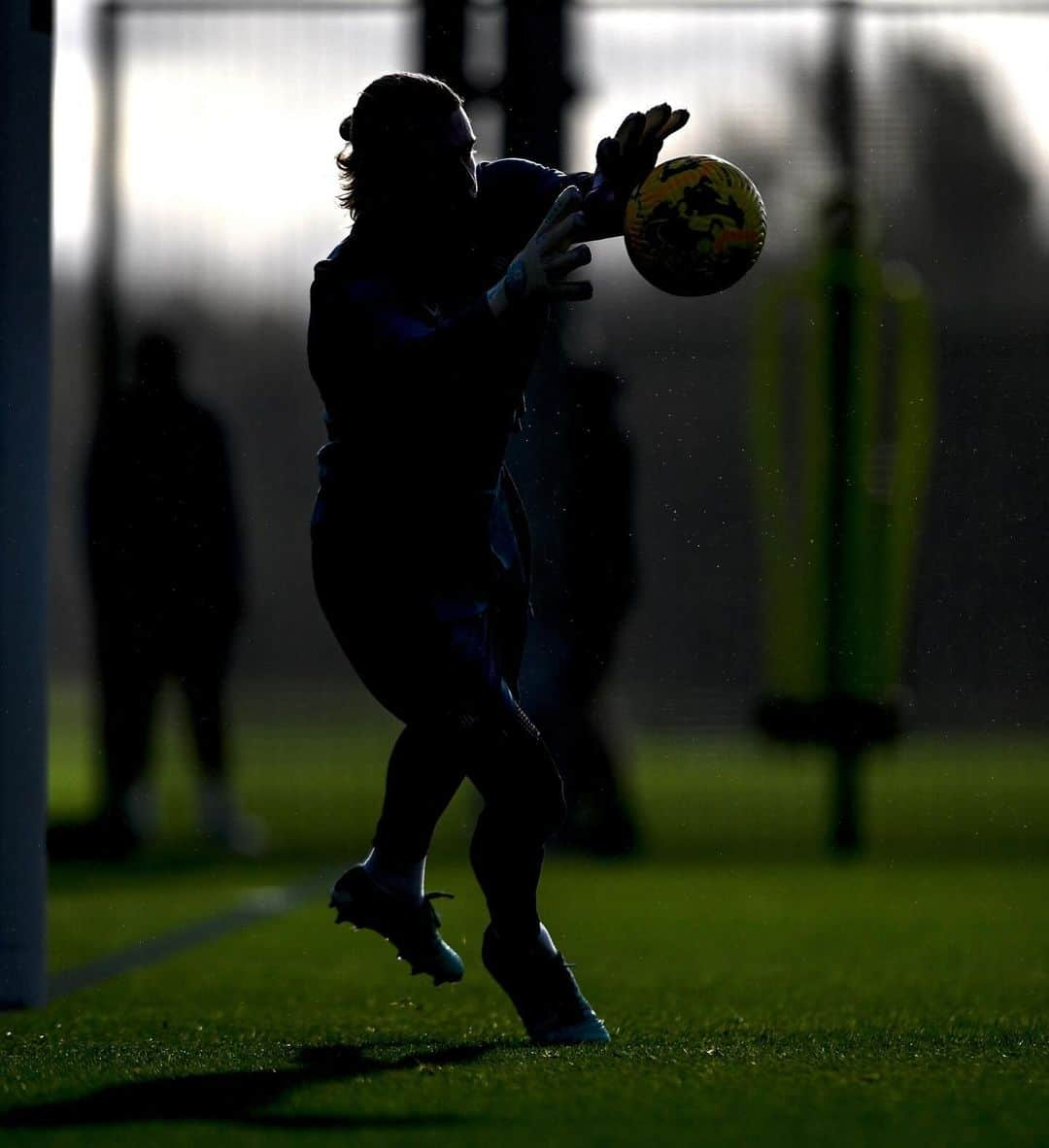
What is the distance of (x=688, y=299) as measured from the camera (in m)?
7.09

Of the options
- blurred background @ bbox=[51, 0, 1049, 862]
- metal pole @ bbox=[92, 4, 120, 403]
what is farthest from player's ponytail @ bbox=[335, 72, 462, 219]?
metal pole @ bbox=[92, 4, 120, 403]

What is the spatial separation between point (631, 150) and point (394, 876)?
1.23 m

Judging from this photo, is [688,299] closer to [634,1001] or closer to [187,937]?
[187,937]

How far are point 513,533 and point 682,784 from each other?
6810 millimetres

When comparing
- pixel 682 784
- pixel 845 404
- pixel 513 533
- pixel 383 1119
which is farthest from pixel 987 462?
pixel 383 1119

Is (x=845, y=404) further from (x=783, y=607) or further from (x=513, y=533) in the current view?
(x=513, y=533)

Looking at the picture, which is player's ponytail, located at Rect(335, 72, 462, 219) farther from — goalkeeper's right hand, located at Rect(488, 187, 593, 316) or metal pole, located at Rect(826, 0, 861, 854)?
metal pole, located at Rect(826, 0, 861, 854)

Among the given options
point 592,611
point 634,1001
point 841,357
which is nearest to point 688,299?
point 841,357

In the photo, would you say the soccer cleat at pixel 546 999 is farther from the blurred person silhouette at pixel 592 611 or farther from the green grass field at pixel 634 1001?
the blurred person silhouette at pixel 592 611

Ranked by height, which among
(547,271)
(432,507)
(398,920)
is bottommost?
(398,920)

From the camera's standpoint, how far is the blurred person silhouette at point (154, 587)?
7.15m

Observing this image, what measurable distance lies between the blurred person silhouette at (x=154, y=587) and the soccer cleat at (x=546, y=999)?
3959 mm

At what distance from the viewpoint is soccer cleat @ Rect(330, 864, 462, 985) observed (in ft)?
10.9

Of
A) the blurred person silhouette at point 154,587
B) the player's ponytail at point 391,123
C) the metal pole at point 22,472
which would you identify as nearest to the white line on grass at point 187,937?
the metal pole at point 22,472
